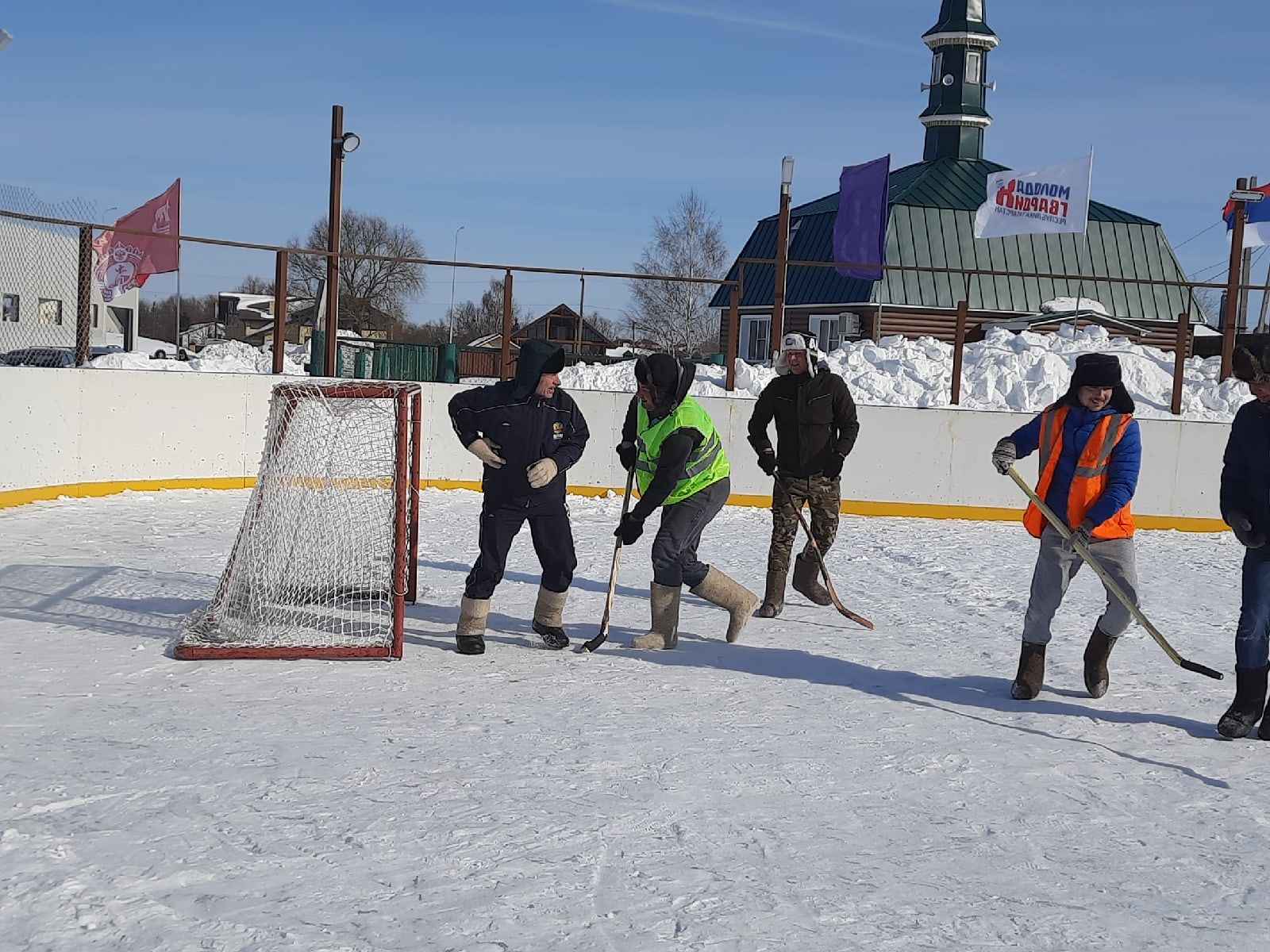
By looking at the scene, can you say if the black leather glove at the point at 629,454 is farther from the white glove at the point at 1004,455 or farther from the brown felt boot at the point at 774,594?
the white glove at the point at 1004,455

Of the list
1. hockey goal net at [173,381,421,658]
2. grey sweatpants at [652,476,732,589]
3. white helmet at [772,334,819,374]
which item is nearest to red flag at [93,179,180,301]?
hockey goal net at [173,381,421,658]

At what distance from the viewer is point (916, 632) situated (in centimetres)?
696

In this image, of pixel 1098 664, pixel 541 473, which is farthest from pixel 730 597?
pixel 1098 664

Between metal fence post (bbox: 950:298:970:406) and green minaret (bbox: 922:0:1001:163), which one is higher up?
green minaret (bbox: 922:0:1001:163)

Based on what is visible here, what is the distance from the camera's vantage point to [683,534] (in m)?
6.09

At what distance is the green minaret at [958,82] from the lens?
35.5 m

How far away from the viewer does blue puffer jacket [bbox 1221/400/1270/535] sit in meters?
4.86

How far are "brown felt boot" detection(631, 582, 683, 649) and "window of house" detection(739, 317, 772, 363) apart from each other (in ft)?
47.8

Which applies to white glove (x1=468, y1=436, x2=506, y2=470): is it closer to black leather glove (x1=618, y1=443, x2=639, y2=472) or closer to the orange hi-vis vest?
black leather glove (x1=618, y1=443, x2=639, y2=472)

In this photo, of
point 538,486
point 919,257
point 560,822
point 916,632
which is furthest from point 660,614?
point 919,257

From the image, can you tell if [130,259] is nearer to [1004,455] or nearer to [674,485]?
[674,485]

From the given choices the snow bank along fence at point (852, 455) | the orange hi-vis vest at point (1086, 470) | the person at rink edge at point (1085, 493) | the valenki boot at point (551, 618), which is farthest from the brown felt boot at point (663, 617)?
the snow bank along fence at point (852, 455)

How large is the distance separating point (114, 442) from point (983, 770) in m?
8.81

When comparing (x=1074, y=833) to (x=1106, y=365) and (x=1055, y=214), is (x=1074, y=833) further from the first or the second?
(x=1055, y=214)
